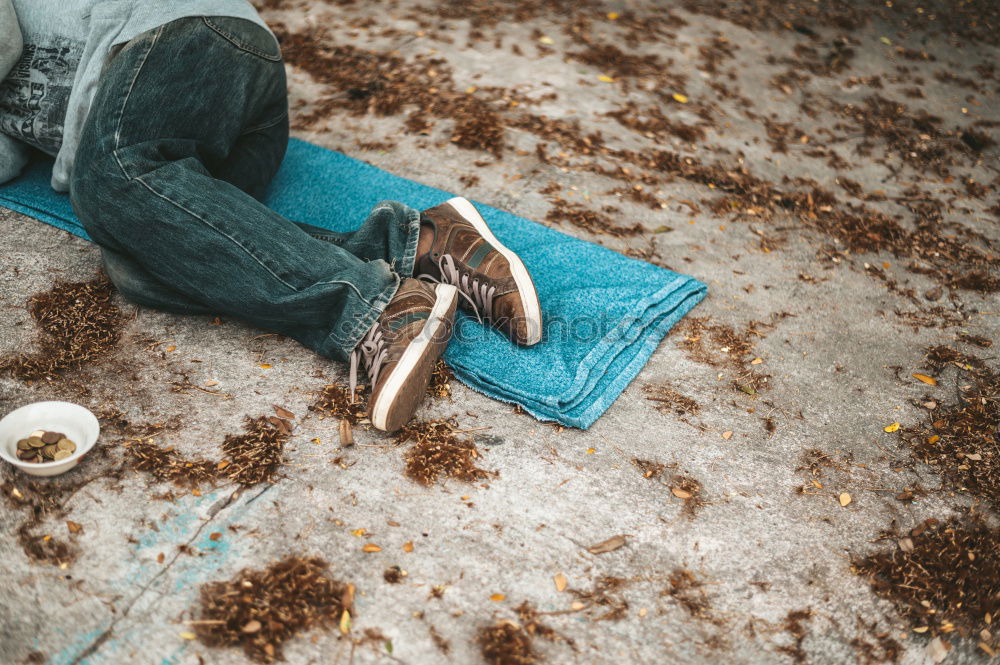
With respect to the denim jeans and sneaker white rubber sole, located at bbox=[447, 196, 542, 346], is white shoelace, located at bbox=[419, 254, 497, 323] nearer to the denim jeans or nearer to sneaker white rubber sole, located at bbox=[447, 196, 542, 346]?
sneaker white rubber sole, located at bbox=[447, 196, 542, 346]

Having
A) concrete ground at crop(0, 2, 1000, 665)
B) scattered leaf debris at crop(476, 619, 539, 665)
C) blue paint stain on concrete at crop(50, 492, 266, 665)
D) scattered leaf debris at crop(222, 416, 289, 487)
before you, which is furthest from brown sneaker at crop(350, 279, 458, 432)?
scattered leaf debris at crop(476, 619, 539, 665)

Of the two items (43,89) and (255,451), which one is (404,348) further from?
(43,89)

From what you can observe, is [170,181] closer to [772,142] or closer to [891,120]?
[772,142]

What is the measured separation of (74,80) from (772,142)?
3202mm

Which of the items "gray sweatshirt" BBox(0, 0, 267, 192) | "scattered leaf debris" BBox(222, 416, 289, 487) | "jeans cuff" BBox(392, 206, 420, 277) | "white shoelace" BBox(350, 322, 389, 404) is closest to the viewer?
"scattered leaf debris" BBox(222, 416, 289, 487)

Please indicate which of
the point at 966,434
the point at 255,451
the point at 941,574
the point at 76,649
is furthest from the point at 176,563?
the point at 966,434

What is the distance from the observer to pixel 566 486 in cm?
218

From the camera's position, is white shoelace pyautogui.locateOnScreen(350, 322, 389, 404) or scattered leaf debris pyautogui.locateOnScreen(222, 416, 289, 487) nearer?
scattered leaf debris pyautogui.locateOnScreen(222, 416, 289, 487)

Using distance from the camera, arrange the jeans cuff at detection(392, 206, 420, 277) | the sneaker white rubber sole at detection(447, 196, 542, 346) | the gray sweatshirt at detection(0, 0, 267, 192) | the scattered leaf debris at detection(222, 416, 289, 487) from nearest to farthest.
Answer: the scattered leaf debris at detection(222, 416, 289, 487) < the gray sweatshirt at detection(0, 0, 267, 192) < the sneaker white rubber sole at detection(447, 196, 542, 346) < the jeans cuff at detection(392, 206, 420, 277)

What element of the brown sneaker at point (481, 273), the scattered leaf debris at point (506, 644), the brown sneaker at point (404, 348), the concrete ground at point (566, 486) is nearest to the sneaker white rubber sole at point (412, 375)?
the brown sneaker at point (404, 348)

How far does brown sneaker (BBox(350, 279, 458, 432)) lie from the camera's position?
218 cm

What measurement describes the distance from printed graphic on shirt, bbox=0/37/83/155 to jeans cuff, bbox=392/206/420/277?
1198mm

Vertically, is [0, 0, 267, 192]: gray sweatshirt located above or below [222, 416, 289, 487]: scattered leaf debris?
above

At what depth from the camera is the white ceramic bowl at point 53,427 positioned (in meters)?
2.00
